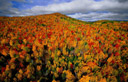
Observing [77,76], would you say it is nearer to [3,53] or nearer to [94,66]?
[94,66]

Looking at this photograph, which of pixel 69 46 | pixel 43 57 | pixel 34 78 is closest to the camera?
pixel 34 78

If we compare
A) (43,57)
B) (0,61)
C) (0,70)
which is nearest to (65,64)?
(43,57)

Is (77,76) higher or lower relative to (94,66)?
lower

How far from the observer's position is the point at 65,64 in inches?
162

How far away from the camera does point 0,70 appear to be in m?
3.65

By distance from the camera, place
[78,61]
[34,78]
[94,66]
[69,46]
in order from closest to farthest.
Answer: [34,78] → [94,66] → [78,61] → [69,46]

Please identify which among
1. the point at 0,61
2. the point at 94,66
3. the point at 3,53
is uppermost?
the point at 3,53

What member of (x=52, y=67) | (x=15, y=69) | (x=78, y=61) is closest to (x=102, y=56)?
(x=78, y=61)

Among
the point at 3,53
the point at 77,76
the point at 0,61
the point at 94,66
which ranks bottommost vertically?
the point at 77,76

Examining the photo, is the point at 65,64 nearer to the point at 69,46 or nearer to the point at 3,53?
the point at 69,46

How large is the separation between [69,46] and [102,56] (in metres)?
2.30

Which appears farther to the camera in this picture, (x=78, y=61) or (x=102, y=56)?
(x=102, y=56)

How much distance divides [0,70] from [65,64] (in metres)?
3.20

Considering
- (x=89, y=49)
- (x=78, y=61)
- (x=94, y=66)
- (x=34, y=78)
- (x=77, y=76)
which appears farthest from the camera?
(x=89, y=49)
